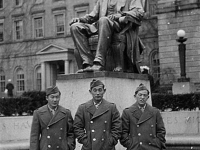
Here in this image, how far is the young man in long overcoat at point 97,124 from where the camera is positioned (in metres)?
6.41

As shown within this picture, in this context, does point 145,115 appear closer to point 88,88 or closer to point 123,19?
point 88,88

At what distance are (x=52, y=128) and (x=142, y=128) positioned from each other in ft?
3.91

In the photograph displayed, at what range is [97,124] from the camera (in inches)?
256

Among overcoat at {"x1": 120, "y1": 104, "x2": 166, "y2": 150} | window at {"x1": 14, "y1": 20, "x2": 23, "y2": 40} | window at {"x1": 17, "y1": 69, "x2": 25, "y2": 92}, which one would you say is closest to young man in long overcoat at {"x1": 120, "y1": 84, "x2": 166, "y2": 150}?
overcoat at {"x1": 120, "y1": 104, "x2": 166, "y2": 150}

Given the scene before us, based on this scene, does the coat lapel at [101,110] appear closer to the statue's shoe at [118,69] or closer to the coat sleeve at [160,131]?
the coat sleeve at [160,131]

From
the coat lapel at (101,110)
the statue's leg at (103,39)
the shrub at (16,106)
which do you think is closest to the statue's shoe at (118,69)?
the statue's leg at (103,39)

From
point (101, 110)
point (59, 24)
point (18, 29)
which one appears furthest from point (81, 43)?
point (18, 29)

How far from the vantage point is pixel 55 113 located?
654 cm

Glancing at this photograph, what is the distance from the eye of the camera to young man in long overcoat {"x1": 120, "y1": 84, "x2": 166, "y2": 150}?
6469 millimetres

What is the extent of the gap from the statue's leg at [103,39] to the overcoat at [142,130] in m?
2.22

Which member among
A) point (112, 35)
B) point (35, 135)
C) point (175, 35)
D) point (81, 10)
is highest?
point (81, 10)

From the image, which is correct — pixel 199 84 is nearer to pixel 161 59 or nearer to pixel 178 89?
pixel 161 59

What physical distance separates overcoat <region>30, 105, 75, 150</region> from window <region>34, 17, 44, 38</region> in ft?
135

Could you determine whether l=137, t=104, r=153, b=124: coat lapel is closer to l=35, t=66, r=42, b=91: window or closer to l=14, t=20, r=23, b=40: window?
l=35, t=66, r=42, b=91: window
